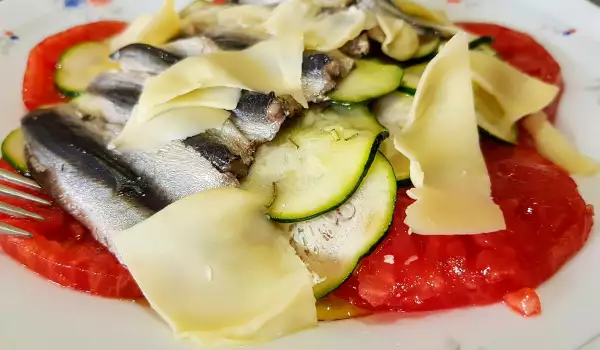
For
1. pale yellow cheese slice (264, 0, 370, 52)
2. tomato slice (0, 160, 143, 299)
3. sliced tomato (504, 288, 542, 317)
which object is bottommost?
sliced tomato (504, 288, 542, 317)

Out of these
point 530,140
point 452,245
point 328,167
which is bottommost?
point 530,140

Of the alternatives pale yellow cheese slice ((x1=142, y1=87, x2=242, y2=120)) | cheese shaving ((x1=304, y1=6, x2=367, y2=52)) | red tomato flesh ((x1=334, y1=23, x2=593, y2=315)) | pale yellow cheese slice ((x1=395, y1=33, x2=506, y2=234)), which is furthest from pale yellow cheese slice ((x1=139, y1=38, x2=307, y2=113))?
red tomato flesh ((x1=334, y1=23, x2=593, y2=315))

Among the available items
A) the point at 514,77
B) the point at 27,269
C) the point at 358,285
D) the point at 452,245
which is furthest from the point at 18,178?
the point at 514,77

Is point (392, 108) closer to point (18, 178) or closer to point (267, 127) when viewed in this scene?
point (267, 127)

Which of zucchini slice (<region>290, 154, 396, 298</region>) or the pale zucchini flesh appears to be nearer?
zucchini slice (<region>290, 154, 396, 298</region>)

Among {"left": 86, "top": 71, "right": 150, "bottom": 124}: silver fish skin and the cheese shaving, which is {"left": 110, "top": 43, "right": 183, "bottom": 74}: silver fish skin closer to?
{"left": 86, "top": 71, "right": 150, "bottom": 124}: silver fish skin

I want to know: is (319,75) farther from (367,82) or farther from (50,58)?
(50,58)
